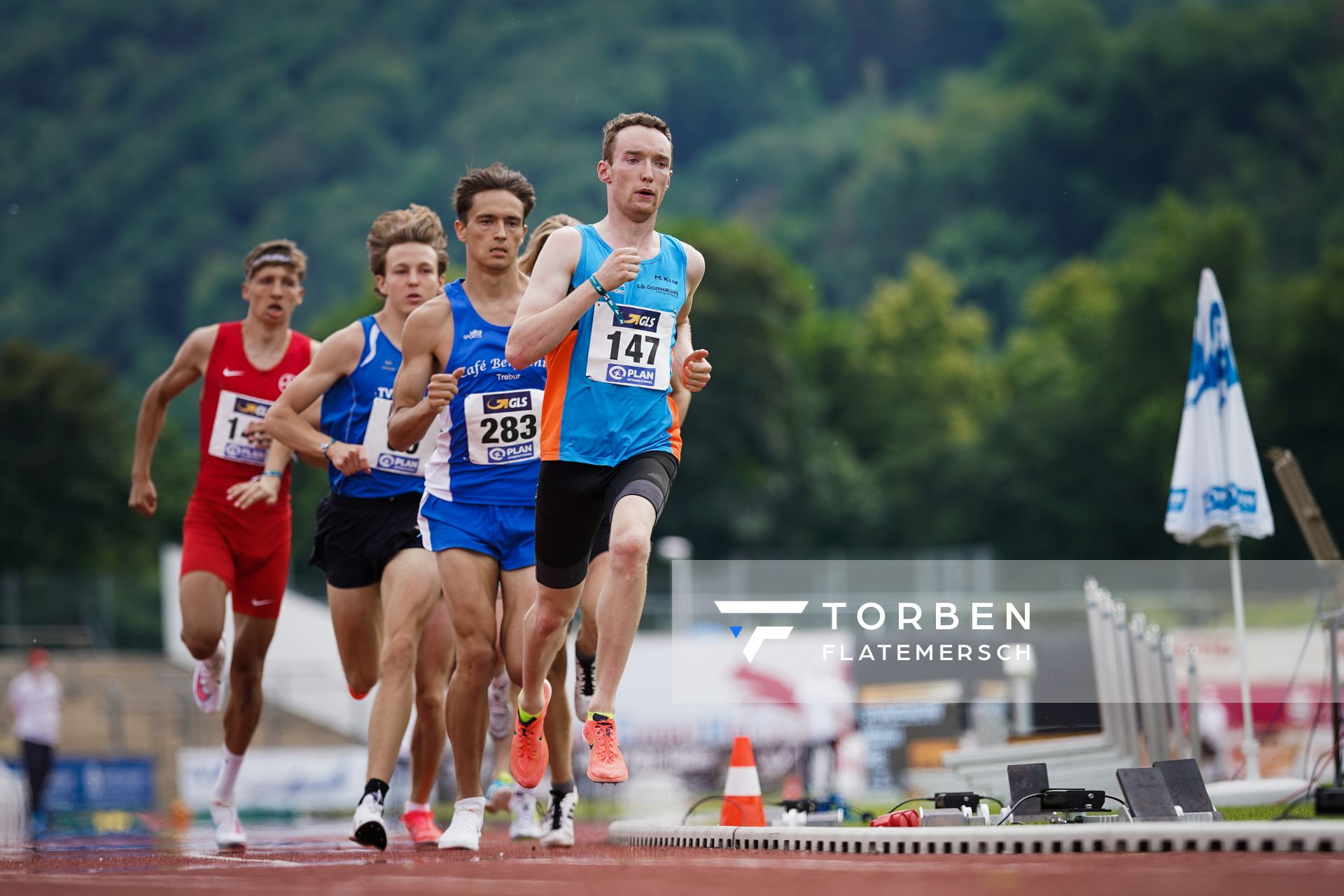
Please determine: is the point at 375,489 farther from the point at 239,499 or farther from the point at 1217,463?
the point at 1217,463

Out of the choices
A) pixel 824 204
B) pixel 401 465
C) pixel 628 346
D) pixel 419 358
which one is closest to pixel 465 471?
pixel 419 358

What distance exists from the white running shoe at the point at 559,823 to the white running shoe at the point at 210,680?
2.66 meters

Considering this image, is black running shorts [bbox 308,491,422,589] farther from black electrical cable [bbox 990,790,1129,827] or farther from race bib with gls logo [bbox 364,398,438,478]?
black electrical cable [bbox 990,790,1129,827]

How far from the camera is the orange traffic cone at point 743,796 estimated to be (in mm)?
9703

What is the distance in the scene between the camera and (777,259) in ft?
263

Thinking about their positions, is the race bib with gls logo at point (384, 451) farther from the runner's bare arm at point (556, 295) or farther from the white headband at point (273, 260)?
the runner's bare arm at point (556, 295)

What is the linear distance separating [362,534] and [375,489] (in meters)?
0.27

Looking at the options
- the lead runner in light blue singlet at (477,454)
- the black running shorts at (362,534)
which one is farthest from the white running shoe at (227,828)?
the lead runner in light blue singlet at (477,454)

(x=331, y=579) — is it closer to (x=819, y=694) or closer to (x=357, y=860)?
(x=357, y=860)

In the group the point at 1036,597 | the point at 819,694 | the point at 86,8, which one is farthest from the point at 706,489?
the point at 86,8

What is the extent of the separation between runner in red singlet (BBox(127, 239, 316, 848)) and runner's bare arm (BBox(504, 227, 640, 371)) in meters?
3.11

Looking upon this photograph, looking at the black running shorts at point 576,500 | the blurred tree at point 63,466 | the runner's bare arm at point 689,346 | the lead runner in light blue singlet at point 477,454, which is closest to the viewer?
the black running shorts at point 576,500

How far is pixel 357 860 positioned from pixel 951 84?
491ft

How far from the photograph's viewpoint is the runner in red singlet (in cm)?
1047
